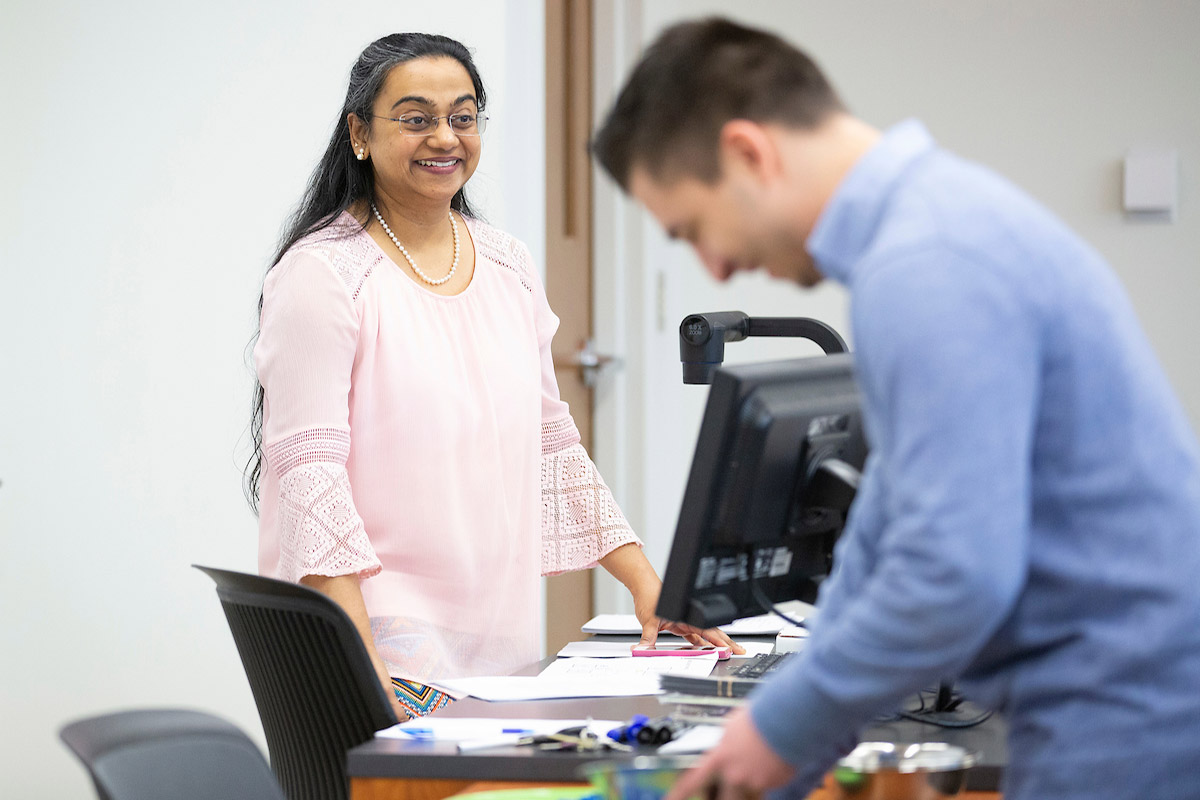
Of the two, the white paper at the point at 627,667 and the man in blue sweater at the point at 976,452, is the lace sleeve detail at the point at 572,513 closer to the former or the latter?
the white paper at the point at 627,667

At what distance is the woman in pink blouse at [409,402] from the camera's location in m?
1.76

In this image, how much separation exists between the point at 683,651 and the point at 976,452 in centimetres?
116

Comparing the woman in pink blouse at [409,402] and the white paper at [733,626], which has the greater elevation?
the woman in pink blouse at [409,402]

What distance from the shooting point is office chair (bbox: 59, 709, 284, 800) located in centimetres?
109

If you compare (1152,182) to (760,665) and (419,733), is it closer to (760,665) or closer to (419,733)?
(760,665)

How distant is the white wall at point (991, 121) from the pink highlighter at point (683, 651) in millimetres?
2329

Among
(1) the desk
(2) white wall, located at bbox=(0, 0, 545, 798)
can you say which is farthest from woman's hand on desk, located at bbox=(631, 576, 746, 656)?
(2) white wall, located at bbox=(0, 0, 545, 798)

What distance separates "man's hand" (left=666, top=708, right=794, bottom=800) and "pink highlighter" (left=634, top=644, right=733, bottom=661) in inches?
37.8

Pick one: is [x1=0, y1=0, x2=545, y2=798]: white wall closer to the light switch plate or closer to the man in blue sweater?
the light switch plate

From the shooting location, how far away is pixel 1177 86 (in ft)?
13.2

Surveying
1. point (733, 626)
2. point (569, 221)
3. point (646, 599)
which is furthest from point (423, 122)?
point (569, 221)

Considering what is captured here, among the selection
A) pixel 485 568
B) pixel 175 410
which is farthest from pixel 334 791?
pixel 175 410

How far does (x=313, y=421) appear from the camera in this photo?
175cm

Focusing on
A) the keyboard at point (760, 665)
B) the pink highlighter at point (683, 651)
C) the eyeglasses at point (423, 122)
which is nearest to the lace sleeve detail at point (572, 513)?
the pink highlighter at point (683, 651)
